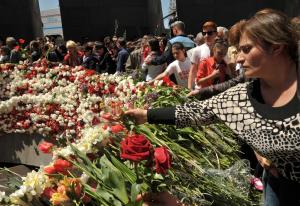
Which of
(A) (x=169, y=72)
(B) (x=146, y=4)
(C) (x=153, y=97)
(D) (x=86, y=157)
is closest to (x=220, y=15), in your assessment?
(B) (x=146, y=4)

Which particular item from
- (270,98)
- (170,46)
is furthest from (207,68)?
(270,98)

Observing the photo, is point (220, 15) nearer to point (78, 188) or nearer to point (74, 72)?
point (74, 72)

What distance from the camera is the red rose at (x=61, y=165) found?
211 cm

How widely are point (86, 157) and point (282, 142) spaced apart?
92cm

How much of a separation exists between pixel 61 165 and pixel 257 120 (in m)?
0.87

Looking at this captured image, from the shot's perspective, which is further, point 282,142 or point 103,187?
point 103,187

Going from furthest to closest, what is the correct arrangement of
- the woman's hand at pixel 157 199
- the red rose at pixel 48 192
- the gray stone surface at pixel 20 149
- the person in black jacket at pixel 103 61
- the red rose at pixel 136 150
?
1. the person in black jacket at pixel 103 61
2. the gray stone surface at pixel 20 149
3. the red rose at pixel 48 192
4. the woman's hand at pixel 157 199
5. the red rose at pixel 136 150

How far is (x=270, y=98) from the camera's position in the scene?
1.94 metres

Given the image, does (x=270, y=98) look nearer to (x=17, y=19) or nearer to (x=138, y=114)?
(x=138, y=114)

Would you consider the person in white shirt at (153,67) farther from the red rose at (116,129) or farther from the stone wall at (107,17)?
the stone wall at (107,17)

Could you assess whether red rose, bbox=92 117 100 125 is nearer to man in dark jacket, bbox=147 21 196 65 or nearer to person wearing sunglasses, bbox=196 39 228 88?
person wearing sunglasses, bbox=196 39 228 88

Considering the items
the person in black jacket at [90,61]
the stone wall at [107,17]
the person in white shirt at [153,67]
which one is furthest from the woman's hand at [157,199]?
the stone wall at [107,17]

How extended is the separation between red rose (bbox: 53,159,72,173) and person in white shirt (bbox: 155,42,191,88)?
333cm

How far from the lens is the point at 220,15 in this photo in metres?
16.7
